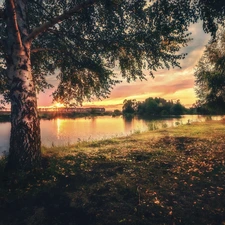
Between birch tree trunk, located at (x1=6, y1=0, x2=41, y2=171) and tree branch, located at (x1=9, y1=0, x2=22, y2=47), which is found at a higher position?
tree branch, located at (x1=9, y1=0, x2=22, y2=47)

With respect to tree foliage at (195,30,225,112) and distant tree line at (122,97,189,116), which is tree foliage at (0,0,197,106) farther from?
distant tree line at (122,97,189,116)

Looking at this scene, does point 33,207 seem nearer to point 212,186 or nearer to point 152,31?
point 212,186

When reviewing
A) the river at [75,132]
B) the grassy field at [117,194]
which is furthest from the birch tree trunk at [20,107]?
the river at [75,132]

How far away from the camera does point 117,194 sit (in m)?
5.88

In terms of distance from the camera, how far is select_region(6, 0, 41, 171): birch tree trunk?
24.6 ft

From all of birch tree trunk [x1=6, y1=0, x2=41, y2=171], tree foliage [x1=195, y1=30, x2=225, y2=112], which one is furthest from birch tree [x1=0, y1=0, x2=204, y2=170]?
tree foliage [x1=195, y1=30, x2=225, y2=112]

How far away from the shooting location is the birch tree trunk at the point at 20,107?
750 centimetres

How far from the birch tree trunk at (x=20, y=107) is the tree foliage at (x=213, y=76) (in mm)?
25266

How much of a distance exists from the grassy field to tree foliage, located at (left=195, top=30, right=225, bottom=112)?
74.1 feet

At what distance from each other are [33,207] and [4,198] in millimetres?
1157

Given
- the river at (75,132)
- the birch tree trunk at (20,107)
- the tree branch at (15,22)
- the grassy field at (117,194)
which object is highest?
the tree branch at (15,22)

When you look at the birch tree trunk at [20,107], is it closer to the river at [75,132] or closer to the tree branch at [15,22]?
the tree branch at [15,22]

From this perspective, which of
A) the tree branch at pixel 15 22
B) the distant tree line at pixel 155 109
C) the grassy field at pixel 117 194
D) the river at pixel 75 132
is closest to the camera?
the grassy field at pixel 117 194

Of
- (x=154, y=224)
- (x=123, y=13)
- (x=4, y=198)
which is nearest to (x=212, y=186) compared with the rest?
A: (x=154, y=224)
